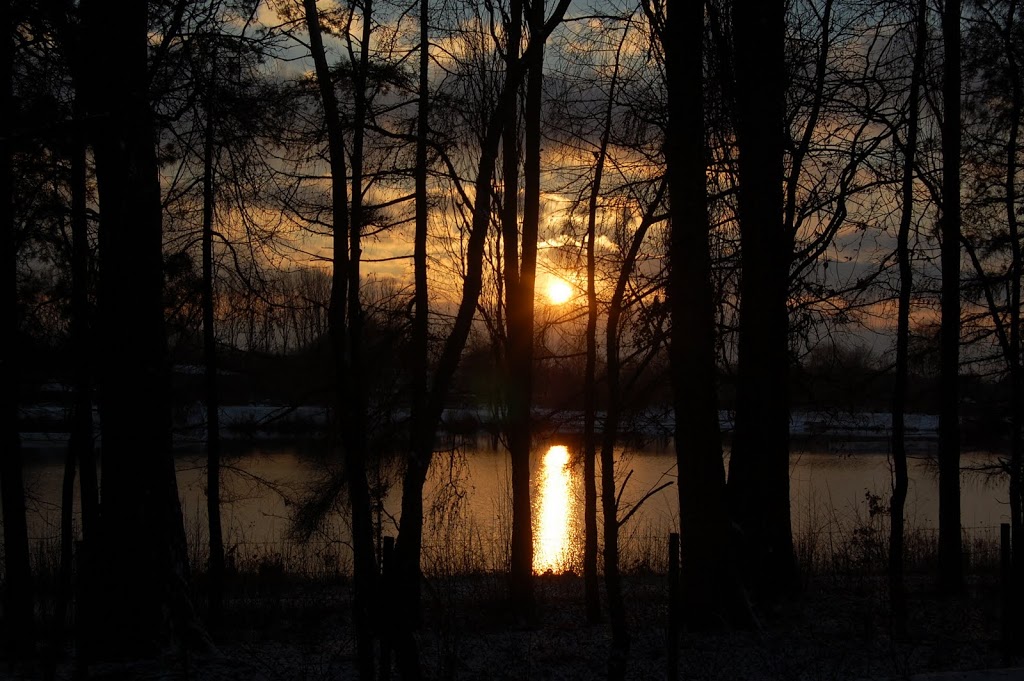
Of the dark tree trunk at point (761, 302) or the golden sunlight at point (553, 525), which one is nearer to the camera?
the dark tree trunk at point (761, 302)

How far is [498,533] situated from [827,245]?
10.1 meters

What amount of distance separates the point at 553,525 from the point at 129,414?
1481cm

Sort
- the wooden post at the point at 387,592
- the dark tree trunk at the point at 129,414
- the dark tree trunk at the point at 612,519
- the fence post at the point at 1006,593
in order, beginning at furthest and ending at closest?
the dark tree trunk at the point at 129,414, the fence post at the point at 1006,593, the dark tree trunk at the point at 612,519, the wooden post at the point at 387,592

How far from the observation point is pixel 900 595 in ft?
28.8

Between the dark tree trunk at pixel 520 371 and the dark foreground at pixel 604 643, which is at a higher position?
the dark tree trunk at pixel 520 371

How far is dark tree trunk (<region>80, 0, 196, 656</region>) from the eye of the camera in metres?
7.98

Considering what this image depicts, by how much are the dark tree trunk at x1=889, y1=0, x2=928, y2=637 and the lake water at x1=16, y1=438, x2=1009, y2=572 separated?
96.8 inches

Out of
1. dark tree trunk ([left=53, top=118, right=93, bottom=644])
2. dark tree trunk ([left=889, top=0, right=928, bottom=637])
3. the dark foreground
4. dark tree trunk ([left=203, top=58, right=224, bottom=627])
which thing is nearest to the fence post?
the dark foreground

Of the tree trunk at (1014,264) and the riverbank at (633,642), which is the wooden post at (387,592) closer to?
the riverbank at (633,642)

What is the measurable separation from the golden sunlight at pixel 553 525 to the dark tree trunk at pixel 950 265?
5.41m

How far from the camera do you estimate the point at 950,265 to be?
1197cm

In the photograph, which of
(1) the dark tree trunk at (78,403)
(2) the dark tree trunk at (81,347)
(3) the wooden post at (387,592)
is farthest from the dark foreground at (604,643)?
(2) the dark tree trunk at (81,347)

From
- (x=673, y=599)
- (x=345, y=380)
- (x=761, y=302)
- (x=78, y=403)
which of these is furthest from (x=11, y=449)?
(x=761, y=302)

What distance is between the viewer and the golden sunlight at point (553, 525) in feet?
57.8
